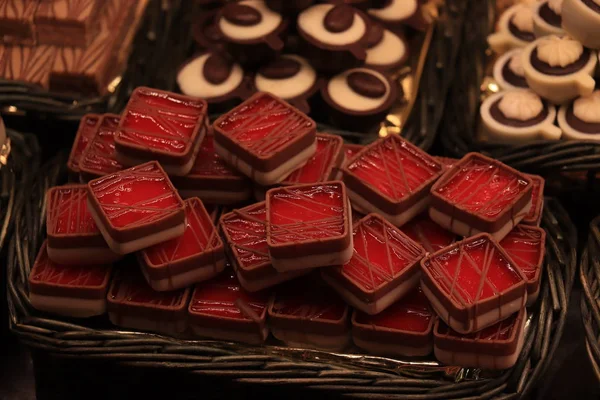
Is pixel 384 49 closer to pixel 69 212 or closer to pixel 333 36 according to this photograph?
pixel 333 36

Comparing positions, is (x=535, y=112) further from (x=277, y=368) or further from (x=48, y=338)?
(x=48, y=338)

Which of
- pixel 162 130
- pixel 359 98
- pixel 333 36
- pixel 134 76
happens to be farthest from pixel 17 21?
pixel 359 98

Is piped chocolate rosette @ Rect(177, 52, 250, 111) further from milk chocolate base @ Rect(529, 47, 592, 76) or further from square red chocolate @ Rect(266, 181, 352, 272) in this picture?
milk chocolate base @ Rect(529, 47, 592, 76)

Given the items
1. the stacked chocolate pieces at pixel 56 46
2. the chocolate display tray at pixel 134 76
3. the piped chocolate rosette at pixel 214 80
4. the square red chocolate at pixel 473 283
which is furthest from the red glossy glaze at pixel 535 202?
the stacked chocolate pieces at pixel 56 46

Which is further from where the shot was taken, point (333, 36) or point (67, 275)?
point (333, 36)

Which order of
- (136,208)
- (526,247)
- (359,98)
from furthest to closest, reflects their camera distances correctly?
(359,98), (526,247), (136,208)

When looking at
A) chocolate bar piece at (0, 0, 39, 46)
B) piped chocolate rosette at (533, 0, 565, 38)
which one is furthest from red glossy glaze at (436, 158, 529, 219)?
chocolate bar piece at (0, 0, 39, 46)

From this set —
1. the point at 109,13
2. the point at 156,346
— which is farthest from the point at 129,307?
the point at 109,13
